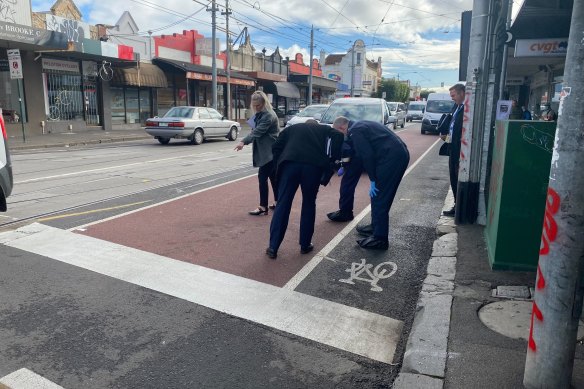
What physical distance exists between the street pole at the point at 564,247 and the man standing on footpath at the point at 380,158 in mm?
3144

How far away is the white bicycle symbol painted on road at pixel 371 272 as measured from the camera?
16.2 feet

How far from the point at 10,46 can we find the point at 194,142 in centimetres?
827

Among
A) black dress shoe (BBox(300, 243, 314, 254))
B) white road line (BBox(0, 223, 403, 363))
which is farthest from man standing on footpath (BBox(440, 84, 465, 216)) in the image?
white road line (BBox(0, 223, 403, 363))

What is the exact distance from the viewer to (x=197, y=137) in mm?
20016

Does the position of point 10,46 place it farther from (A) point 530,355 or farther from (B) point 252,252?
(A) point 530,355

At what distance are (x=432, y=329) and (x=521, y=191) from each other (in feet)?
5.89

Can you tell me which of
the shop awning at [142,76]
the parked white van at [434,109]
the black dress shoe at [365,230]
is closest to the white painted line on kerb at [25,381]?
the black dress shoe at [365,230]

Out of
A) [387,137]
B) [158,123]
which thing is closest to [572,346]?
[387,137]

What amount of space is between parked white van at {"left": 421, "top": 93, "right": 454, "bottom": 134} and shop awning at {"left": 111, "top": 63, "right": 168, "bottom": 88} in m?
15.5

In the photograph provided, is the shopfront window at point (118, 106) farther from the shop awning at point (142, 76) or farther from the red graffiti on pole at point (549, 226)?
the red graffiti on pole at point (549, 226)

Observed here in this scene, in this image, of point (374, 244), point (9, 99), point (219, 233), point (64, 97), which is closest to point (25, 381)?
point (219, 233)

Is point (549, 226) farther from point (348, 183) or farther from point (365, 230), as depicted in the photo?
point (348, 183)

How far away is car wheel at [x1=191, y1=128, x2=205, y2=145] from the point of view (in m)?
19.9

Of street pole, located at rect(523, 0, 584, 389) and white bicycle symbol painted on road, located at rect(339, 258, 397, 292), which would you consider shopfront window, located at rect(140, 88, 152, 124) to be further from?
street pole, located at rect(523, 0, 584, 389)
